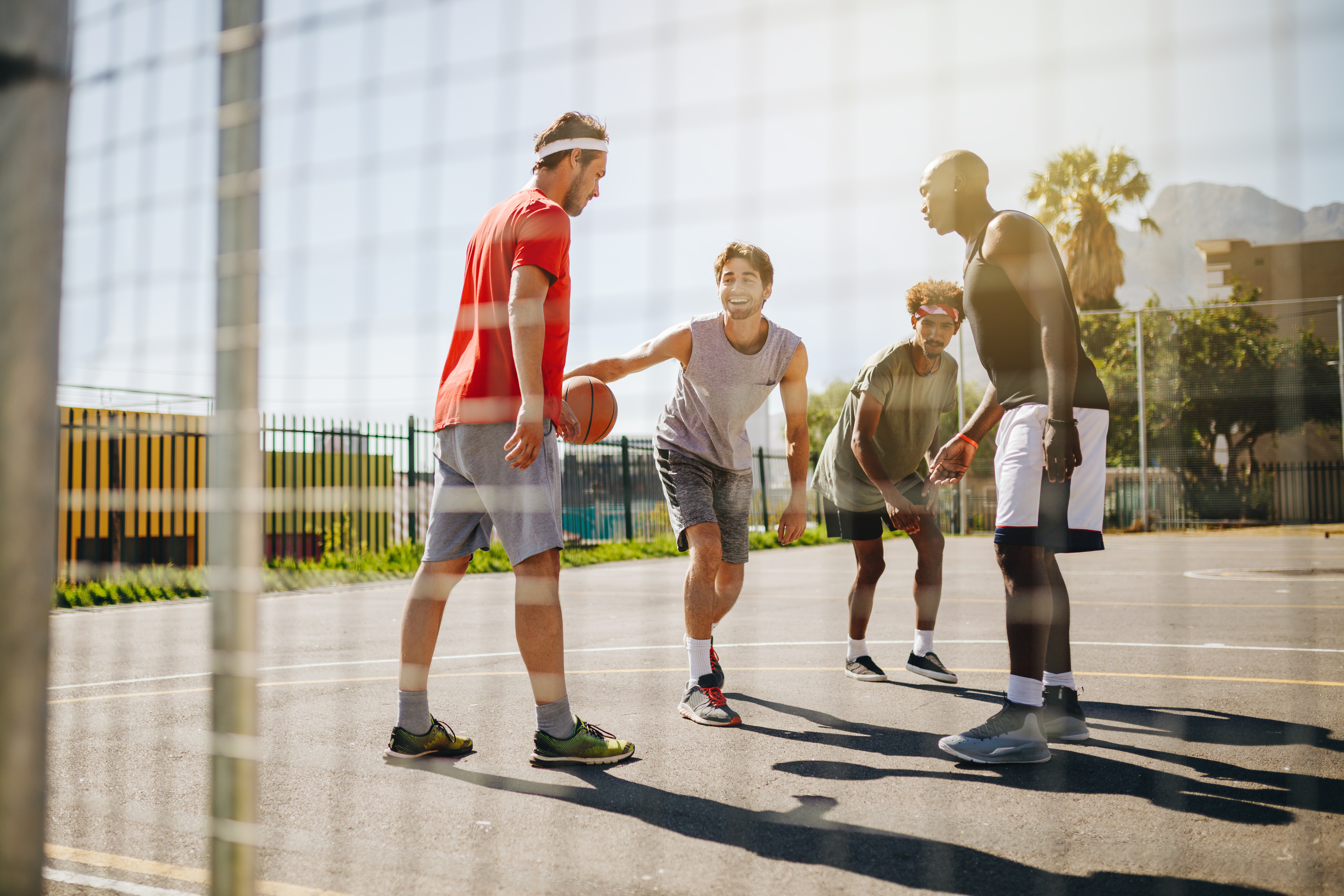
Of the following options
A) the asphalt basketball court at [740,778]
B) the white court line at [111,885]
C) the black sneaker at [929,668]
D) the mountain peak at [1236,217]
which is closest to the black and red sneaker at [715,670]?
the asphalt basketball court at [740,778]

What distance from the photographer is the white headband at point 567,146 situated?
3.06 m

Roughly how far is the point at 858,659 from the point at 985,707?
2.46ft

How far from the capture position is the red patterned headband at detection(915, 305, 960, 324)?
433 centimetres

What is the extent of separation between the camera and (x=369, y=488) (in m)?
6.16

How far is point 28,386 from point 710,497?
2.71 meters

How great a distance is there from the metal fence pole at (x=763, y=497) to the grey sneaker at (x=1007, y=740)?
14.4m

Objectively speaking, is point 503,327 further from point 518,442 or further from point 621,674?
point 621,674

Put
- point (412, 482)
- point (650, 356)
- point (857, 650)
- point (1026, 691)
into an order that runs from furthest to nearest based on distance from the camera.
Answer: point (412, 482) < point (857, 650) < point (650, 356) < point (1026, 691)

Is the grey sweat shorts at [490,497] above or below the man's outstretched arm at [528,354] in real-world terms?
below

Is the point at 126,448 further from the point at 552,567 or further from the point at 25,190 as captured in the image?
the point at 25,190

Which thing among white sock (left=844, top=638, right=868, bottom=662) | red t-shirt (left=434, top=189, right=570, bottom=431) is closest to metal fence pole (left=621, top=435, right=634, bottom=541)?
white sock (left=844, top=638, right=868, bottom=662)

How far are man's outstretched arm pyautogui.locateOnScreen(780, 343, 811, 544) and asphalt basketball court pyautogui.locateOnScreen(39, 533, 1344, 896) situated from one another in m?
0.70

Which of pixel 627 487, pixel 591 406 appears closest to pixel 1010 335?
pixel 591 406

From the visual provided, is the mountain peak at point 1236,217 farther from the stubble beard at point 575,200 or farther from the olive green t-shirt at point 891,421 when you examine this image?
the olive green t-shirt at point 891,421
